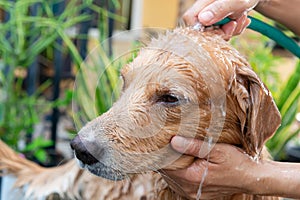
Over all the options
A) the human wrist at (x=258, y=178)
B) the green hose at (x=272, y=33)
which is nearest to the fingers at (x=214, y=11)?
the green hose at (x=272, y=33)

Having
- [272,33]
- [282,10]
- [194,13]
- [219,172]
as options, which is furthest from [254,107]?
[282,10]

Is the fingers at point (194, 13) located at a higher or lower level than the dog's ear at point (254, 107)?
higher

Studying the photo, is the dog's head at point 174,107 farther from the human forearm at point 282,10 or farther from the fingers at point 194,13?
the human forearm at point 282,10

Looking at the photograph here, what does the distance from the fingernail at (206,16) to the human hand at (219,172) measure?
30 centimetres

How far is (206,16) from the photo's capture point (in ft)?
4.27

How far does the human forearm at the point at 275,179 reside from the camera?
4.24 ft

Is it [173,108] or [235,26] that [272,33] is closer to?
[235,26]

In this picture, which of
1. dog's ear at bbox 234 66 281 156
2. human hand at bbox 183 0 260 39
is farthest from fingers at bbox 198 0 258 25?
dog's ear at bbox 234 66 281 156

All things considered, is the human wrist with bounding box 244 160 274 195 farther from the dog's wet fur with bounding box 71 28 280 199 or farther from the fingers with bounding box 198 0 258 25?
the fingers with bounding box 198 0 258 25

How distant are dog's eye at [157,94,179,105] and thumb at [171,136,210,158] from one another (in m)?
0.08

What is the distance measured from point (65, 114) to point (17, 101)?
1.93 ft

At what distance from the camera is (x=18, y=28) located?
8.42 feet

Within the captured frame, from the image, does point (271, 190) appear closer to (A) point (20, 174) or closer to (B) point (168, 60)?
(B) point (168, 60)

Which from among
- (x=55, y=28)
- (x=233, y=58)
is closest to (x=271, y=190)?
(x=233, y=58)
